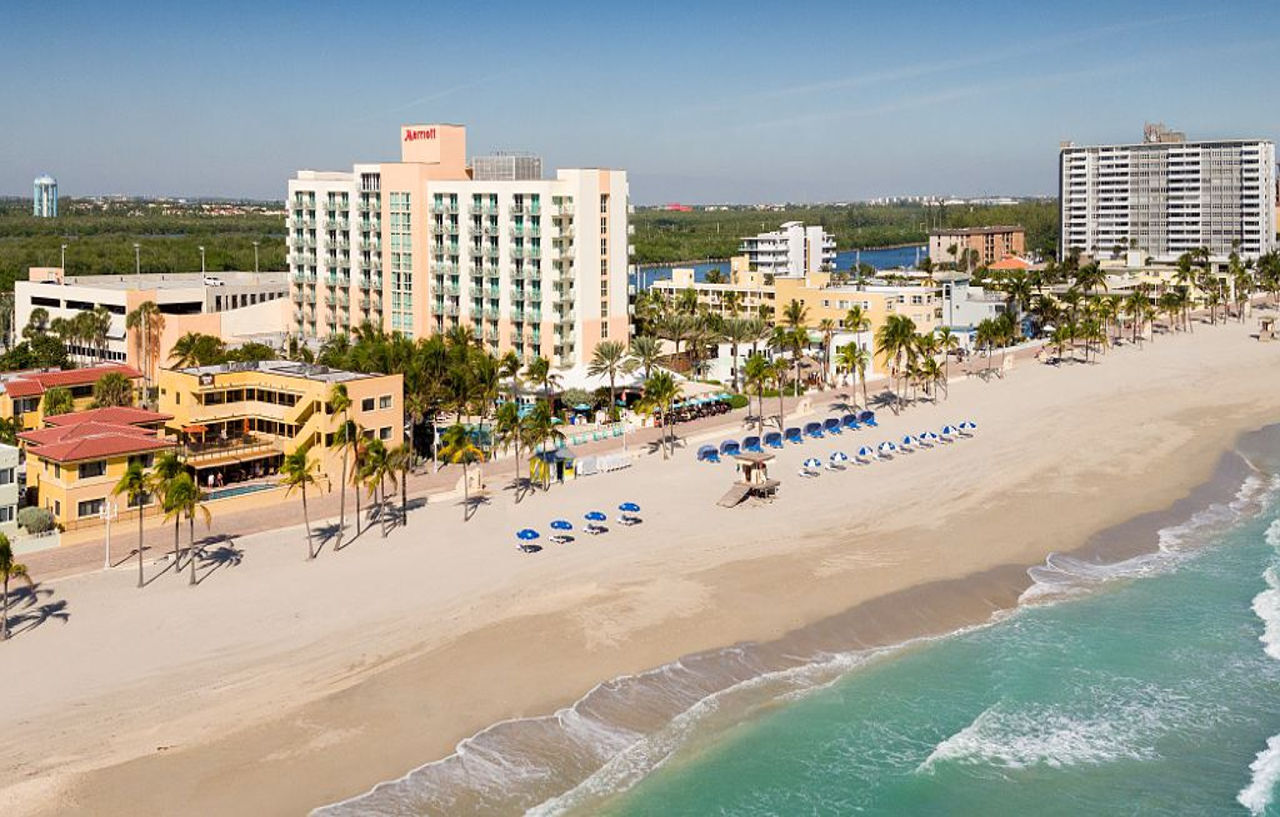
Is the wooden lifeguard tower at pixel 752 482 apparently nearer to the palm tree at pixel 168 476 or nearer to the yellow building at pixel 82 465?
the palm tree at pixel 168 476

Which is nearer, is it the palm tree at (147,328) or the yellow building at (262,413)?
the yellow building at (262,413)

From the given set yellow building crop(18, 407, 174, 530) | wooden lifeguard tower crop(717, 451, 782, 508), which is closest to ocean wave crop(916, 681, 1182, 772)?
wooden lifeguard tower crop(717, 451, 782, 508)

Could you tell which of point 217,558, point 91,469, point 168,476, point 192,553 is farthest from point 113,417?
point 192,553

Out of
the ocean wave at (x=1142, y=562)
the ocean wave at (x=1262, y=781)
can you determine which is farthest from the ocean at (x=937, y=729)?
the ocean wave at (x=1142, y=562)

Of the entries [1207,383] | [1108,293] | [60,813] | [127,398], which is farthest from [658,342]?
[1108,293]

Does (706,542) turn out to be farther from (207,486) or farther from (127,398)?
(127,398)

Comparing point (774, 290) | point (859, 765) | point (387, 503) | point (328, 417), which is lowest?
point (859, 765)

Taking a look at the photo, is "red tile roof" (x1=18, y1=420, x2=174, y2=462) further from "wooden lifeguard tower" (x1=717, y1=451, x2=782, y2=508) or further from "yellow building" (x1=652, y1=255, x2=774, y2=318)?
"yellow building" (x1=652, y1=255, x2=774, y2=318)
